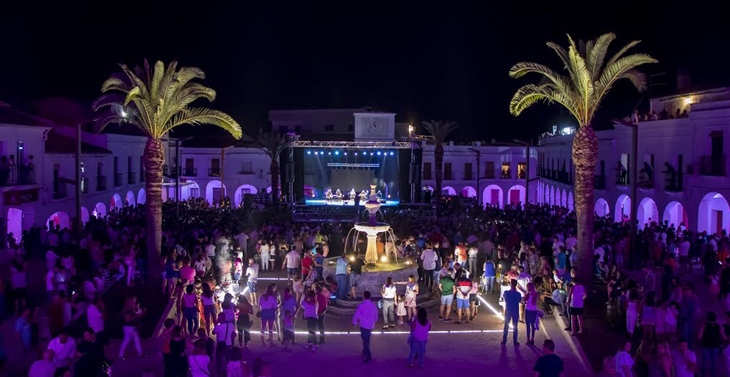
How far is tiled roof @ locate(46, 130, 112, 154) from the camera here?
107 ft

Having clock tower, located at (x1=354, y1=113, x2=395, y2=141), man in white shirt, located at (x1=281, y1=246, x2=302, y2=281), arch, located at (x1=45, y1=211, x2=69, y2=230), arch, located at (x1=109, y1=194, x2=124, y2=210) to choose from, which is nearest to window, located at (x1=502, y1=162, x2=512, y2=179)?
clock tower, located at (x1=354, y1=113, x2=395, y2=141)

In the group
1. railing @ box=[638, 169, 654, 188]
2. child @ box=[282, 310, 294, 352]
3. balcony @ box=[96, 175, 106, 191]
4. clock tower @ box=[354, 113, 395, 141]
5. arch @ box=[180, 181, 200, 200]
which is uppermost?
clock tower @ box=[354, 113, 395, 141]

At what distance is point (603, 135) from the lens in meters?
39.1

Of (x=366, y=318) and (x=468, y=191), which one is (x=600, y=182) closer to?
(x=468, y=191)

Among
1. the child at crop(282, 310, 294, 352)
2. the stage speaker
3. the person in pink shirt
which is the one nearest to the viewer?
the child at crop(282, 310, 294, 352)

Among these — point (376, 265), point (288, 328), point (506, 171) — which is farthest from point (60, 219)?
point (506, 171)

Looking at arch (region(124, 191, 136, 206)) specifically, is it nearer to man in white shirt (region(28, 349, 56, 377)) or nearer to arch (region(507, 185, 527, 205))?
arch (region(507, 185, 527, 205))

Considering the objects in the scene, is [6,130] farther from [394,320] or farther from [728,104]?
[728,104]

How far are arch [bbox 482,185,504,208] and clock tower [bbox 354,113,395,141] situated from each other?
1289cm

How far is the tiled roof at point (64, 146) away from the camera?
32594mm

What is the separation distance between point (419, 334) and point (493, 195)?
1816 inches

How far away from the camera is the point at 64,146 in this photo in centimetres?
3378

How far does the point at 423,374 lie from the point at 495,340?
2945 millimetres

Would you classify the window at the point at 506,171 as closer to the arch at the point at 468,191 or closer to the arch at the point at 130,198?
the arch at the point at 468,191
